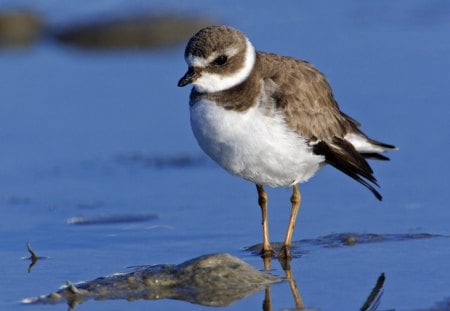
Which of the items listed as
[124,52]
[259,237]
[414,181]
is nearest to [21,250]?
[259,237]

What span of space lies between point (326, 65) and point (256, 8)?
307 cm

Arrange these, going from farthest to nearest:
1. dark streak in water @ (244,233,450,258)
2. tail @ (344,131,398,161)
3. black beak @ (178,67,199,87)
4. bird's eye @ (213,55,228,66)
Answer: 1. tail @ (344,131,398,161)
2. dark streak in water @ (244,233,450,258)
3. bird's eye @ (213,55,228,66)
4. black beak @ (178,67,199,87)

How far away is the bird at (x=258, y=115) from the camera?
7312 millimetres

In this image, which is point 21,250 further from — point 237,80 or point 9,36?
point 9,36

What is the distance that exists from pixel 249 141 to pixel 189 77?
0.60m

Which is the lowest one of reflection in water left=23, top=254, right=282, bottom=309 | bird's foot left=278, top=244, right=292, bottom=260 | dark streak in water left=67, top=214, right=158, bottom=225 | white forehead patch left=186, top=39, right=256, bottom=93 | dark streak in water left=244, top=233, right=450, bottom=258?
reflection in water left=23, top=254, right=282, bottom=309

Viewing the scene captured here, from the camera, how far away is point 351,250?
7.50 metres

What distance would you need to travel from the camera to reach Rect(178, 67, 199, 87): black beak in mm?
7383

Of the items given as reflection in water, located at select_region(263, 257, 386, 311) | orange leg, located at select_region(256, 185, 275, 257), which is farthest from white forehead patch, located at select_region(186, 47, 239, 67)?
reflection in water, located at select_region(263, 257, 386, 311)

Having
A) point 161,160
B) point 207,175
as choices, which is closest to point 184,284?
point 207,175

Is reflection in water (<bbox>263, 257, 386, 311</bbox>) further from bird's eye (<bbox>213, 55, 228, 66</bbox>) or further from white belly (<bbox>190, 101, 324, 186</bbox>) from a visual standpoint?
bird's eye (<bbox>213, 55, 228, 66</bbox>)

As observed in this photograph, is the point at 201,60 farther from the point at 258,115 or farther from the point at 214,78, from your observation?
the point at 258,115

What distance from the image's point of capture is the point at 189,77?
7.44 m

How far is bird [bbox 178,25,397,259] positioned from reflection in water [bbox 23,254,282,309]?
2.53 feet
